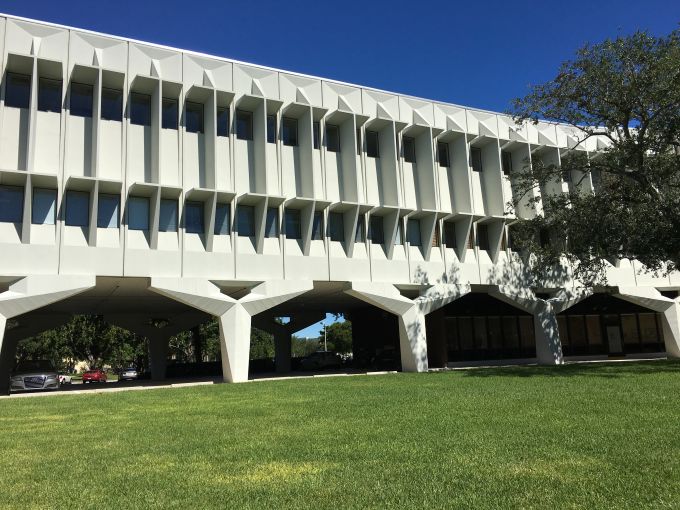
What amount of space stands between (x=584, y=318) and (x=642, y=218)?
1781 centimetres

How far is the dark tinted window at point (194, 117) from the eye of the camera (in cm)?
2558

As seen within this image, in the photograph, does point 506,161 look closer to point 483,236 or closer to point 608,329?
point 483,236

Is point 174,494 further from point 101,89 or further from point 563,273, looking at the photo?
Answer: point 563,273

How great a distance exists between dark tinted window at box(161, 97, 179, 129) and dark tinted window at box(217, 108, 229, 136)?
1.86 meters

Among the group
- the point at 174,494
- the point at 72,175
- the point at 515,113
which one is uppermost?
the point at 515,113

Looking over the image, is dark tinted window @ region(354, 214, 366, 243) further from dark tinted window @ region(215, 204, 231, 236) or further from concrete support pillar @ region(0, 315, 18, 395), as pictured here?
concrete support pillar @ region(0, 315, 18, 395)

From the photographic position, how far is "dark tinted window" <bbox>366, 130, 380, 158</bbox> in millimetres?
30000

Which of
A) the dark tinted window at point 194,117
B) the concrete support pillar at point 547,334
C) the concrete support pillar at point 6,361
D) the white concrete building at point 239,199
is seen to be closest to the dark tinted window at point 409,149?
the white concrete building at point 239,199

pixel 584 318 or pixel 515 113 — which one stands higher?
pixel 515 113

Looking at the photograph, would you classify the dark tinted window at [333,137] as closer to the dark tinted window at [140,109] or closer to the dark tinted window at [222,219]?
the dark tinted window at [222,219]

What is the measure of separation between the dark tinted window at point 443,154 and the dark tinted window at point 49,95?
1867 cm

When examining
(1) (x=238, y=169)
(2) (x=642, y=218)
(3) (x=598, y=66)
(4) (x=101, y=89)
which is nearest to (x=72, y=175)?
(4) (x=101, y=89)

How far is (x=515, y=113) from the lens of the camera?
2591cm

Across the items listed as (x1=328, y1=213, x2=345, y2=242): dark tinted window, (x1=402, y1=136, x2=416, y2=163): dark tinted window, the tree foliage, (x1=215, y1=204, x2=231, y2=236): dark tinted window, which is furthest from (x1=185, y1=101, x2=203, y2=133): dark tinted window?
the tree foliage
